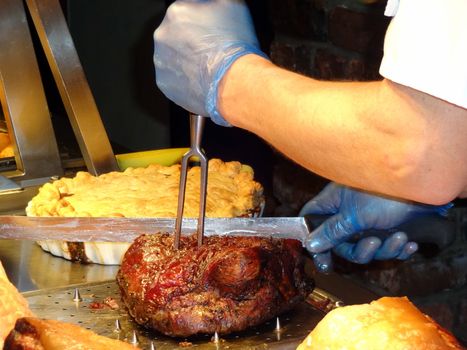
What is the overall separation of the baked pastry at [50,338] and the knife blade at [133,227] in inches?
29.9

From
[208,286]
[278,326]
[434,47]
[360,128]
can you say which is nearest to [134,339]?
[208,286]

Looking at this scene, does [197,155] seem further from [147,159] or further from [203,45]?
[147,159]

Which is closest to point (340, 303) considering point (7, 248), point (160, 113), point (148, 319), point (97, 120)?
point (148, 319)

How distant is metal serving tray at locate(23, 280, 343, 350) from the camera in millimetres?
1639

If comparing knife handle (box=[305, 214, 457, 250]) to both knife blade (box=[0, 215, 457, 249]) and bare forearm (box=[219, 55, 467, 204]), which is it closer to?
knife blade (box=[0, 215, 457, 249])

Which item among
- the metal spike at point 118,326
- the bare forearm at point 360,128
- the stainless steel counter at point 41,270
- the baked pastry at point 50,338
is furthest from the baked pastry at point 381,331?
the stainless steel counter at point 41,270

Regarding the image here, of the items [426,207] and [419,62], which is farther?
[426,207]

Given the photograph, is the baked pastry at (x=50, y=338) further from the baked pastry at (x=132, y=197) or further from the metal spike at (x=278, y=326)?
the baked pastry at (x=132, y=197)

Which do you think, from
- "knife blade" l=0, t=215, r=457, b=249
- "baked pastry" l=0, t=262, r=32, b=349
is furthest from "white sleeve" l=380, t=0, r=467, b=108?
"knife blade" l=0, t=215, r=457, b=249

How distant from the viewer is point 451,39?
1.15 m

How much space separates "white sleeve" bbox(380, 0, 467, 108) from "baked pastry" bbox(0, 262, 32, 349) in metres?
0.65

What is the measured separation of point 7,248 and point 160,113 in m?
3.16

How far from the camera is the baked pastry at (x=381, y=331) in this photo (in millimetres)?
1199

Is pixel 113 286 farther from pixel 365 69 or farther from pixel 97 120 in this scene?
pixel 365 69
